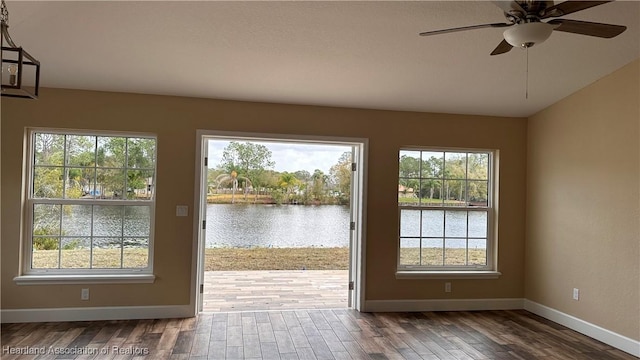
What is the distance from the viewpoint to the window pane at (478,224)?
5.07 metres

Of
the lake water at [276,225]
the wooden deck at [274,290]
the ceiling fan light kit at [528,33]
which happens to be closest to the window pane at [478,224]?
the wooden deck at [274,290]

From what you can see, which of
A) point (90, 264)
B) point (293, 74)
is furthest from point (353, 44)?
point (90, 264)

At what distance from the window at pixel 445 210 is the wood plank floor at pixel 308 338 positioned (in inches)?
27.8

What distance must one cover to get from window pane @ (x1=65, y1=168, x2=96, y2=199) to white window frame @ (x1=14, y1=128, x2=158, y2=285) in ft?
0.20

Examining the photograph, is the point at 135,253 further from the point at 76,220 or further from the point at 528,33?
the point at 528,33

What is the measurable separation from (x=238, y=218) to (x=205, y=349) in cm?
346

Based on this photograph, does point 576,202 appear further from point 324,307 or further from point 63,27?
point 63,27

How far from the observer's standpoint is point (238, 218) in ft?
22.6

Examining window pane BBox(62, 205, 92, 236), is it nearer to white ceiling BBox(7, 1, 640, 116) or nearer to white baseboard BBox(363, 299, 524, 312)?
white ceiling BBox(7, 1, 640, 116)

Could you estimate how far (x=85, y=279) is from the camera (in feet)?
13.7

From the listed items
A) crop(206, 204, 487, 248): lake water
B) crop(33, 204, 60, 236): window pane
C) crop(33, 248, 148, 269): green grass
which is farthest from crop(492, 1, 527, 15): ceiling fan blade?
crop(206, 204, 487, 248): lake water

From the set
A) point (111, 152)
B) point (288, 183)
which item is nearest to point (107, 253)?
point (111, 152)

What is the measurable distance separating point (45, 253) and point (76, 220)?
432 millimetres

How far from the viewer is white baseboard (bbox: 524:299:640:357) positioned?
12.1ft
